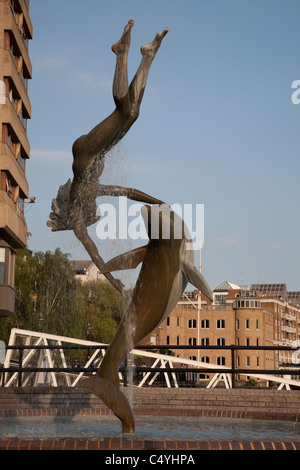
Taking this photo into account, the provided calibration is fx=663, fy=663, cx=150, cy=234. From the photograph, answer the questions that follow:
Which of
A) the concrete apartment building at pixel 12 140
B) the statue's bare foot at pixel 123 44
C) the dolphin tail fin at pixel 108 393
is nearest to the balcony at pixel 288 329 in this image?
the concrete apartment building at pixel 12 140

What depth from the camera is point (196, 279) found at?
779 centimetres

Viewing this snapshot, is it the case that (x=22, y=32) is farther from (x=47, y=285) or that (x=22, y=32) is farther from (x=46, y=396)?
(x=46, y=396)

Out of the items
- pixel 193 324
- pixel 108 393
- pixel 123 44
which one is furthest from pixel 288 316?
pixel 123 44

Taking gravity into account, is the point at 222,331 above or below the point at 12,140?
below

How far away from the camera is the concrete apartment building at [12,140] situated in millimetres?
36594

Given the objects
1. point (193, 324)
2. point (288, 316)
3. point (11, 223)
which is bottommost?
point (193, 324)

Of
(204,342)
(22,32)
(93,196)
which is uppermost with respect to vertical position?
(22,32)

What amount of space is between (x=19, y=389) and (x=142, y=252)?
18.6 feet

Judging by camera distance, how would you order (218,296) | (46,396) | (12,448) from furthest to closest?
1. (218,296)
2. (46,396)
3. (12,448)

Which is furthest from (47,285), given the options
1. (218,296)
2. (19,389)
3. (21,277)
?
(218,296)

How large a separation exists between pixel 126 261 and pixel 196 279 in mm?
964

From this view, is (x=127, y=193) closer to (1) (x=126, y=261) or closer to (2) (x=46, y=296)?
(1) (x=126, y=261)

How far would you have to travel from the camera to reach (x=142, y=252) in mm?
8273

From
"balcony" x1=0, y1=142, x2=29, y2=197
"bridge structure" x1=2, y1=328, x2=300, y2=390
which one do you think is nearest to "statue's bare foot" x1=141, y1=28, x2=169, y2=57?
"bridge structure" x1=2, y1=328, x2=300, y2=390
